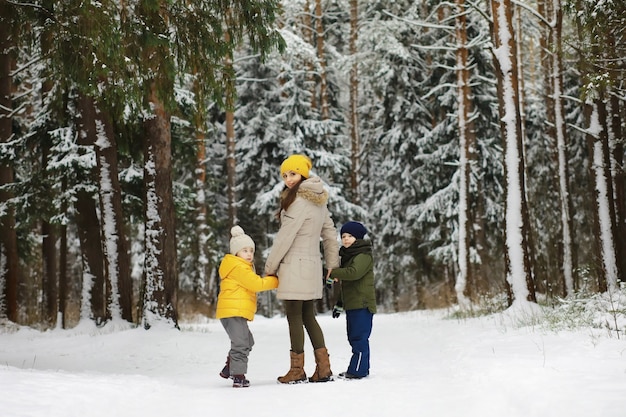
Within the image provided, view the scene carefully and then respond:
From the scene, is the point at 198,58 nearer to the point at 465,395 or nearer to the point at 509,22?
the point at 465,395

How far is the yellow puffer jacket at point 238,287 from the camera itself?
5.70m

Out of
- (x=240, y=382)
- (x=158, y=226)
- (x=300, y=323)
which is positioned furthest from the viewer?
(x=158, y=226)

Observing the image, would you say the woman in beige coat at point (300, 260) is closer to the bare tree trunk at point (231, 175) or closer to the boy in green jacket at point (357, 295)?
the boy in green jacket at point (357, 295)

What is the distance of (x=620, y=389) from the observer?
13.4 ft

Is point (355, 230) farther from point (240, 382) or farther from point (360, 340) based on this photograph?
point (240, 382)

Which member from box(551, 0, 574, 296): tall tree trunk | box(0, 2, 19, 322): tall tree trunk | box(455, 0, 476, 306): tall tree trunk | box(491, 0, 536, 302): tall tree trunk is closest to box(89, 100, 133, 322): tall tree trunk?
box(0, 2, 19, 322): tall tree trunk

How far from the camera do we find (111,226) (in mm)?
11594

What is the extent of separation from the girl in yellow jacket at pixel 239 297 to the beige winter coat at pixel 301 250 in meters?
0.16

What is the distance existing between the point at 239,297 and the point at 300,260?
71cm

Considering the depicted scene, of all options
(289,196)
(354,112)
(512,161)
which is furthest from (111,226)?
(354,112)

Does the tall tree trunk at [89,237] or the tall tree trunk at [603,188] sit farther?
the tall tree trunk at [603,188]

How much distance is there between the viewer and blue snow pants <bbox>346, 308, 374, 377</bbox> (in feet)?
19.1

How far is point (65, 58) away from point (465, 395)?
6.17 meters

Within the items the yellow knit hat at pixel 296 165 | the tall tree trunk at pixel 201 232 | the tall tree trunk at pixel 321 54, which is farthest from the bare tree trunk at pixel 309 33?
the yellow knit hat at pixel 296 165
